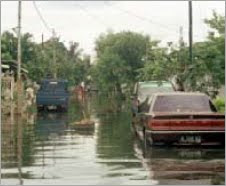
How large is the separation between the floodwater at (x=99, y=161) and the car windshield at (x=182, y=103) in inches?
45.6

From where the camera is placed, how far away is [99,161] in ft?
45.8

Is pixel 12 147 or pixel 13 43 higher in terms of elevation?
pixel 13 43

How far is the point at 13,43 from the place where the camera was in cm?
5266

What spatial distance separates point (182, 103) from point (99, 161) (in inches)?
158

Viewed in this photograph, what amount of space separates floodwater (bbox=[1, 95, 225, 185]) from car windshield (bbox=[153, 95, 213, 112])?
45.6 inches

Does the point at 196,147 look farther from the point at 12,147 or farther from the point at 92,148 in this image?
the point at 12,147

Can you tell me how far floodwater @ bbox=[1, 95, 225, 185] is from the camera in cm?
1134

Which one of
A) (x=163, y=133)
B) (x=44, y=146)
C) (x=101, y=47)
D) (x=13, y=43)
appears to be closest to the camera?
(x=163, y=133)

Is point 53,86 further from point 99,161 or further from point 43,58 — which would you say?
point 43,58

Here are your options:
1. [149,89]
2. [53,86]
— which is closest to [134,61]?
[53,86]

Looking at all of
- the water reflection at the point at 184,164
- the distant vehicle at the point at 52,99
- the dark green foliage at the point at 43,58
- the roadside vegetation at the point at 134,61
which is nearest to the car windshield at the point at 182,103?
the water reflection at the point at 184,164

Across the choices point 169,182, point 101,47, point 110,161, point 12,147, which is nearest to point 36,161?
point 110,161

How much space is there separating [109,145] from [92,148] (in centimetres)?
75

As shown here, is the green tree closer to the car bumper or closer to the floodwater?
the floodwater
